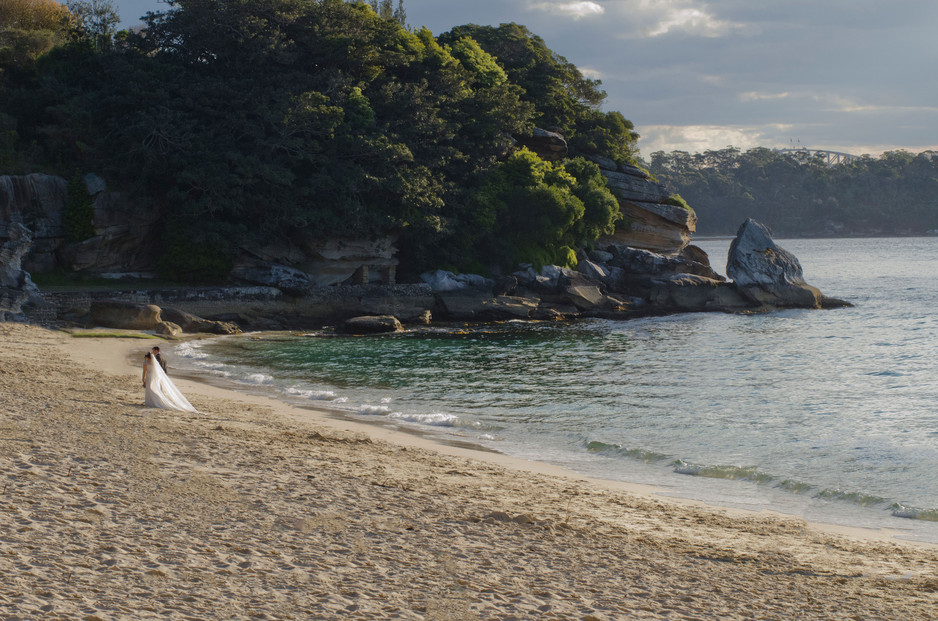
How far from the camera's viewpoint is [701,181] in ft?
511

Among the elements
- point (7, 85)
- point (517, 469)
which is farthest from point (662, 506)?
point (7, 85)

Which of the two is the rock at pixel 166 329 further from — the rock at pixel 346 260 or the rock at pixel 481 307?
the rock at pixel 481 307

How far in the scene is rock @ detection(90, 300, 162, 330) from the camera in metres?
29.0

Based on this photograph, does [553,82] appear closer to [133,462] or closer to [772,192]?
[133,462]

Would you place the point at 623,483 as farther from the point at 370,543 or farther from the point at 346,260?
the point at 346,260

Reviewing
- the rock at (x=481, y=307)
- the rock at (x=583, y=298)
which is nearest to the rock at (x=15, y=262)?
the rock at (x=481, y=307)

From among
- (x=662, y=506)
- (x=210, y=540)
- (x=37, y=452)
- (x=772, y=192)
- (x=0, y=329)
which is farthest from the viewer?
(x=772, y=192)

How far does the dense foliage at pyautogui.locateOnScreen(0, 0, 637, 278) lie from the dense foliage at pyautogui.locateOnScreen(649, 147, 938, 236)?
11140cm

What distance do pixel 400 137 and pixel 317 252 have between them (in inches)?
316

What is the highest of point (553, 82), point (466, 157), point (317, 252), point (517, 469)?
point (553, 82)

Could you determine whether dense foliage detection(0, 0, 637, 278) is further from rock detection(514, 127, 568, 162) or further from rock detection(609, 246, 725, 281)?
rock detection(514, 127, 568, 162)

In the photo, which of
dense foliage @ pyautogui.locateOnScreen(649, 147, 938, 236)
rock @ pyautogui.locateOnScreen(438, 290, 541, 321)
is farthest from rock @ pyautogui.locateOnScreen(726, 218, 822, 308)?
dense foliage @ pyautogui.locateOnScreen(649, 147, 938, 236)

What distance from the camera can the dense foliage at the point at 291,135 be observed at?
120 ft

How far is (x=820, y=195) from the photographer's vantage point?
504 ft
